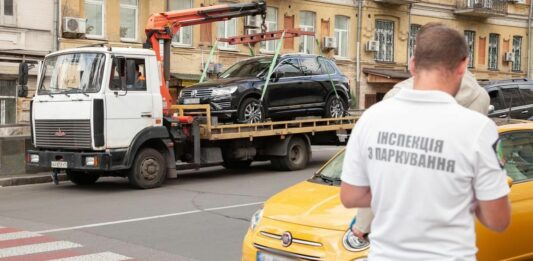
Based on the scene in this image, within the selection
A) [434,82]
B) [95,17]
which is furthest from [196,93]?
[434,82]

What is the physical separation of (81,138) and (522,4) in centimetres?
3305

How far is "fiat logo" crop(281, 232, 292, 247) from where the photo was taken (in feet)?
16.3

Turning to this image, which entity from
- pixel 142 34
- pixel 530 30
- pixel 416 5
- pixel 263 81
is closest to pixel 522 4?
pixel 530 30

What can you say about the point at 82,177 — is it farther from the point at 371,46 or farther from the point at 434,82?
the point at 371,46

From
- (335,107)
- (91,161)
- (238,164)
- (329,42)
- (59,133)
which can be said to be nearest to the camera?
(91,161)

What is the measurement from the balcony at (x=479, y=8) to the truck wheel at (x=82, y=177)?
25593 mm

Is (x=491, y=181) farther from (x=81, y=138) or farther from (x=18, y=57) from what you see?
(x=18, y=57)

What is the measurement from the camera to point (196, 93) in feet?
47.1

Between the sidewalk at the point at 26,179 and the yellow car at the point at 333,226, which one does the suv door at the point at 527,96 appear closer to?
the sidewalk at the point at 26,179

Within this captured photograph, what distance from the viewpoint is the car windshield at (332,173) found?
601 centimetres

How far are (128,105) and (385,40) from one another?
21971 millimetres

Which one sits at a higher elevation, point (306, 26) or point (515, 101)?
point (306, 26)

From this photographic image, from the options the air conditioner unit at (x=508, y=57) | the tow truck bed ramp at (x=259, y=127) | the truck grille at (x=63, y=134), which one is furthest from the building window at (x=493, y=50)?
the truck grille at (x=63, y=134)

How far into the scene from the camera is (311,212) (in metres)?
5.12
